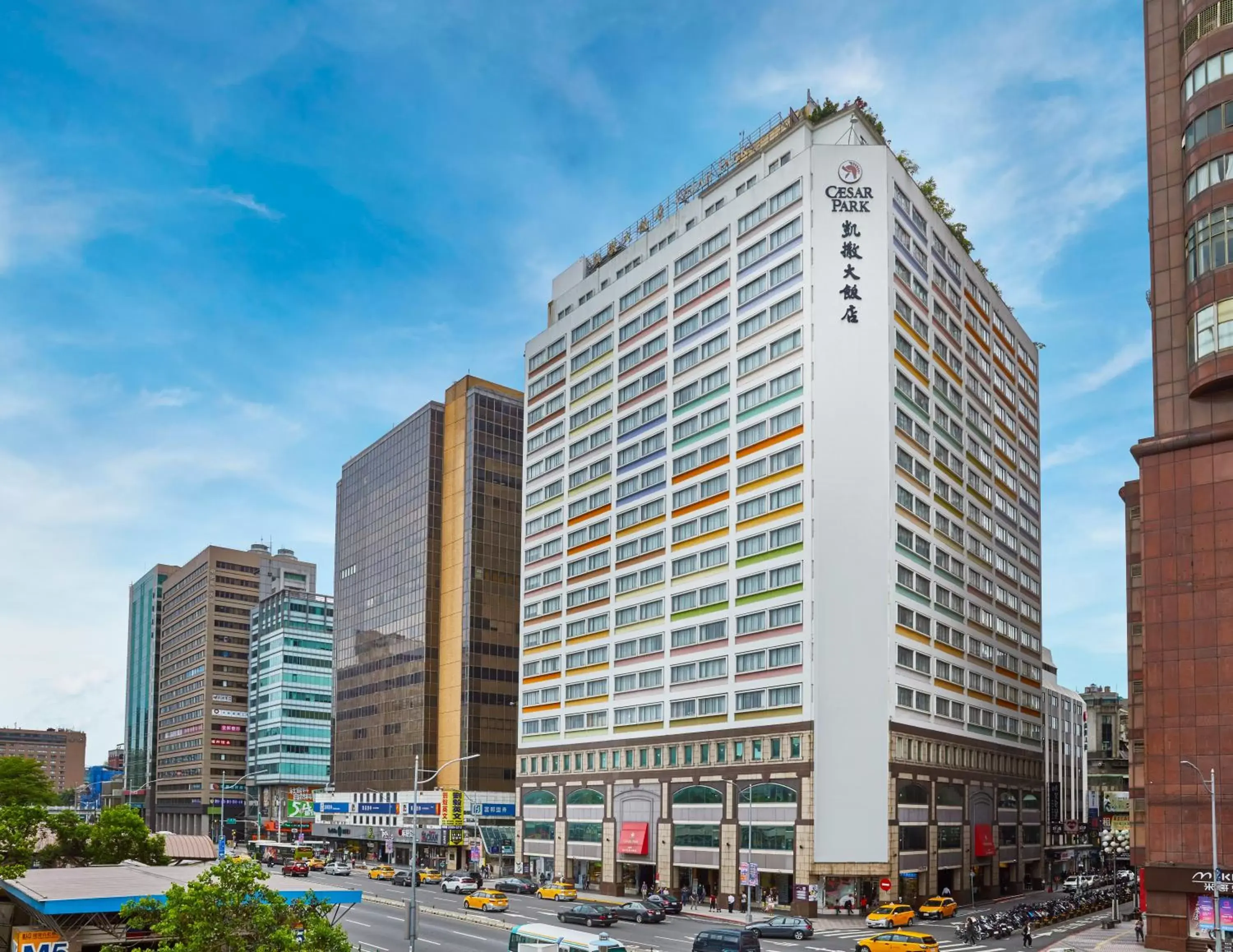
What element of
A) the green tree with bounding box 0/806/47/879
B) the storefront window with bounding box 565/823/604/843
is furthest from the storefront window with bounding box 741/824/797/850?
the green tree with bounding box 0/806/47/879

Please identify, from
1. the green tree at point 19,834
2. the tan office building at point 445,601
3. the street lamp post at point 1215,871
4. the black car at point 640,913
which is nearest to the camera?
the green tree at point 19,834

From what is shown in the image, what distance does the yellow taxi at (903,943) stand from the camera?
215 feet

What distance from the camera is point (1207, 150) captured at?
72.8m

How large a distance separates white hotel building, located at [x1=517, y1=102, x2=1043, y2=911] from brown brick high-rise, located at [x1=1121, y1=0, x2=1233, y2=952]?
27.2m

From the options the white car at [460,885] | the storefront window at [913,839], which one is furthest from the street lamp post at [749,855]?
the white car at [460,885]

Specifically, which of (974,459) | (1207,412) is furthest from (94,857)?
(974,459)

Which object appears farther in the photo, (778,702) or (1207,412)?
(778,702)

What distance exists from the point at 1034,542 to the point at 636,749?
183ft

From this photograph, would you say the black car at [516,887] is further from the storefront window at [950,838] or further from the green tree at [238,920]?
the green tree at [238,920]

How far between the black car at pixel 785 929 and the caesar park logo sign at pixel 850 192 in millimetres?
55914

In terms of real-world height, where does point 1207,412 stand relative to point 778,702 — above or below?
above

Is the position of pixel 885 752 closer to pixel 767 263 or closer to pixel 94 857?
pixel 767 263

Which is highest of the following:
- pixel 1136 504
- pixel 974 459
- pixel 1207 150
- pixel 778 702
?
pixel 1207 150

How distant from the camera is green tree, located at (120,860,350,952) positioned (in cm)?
3012
